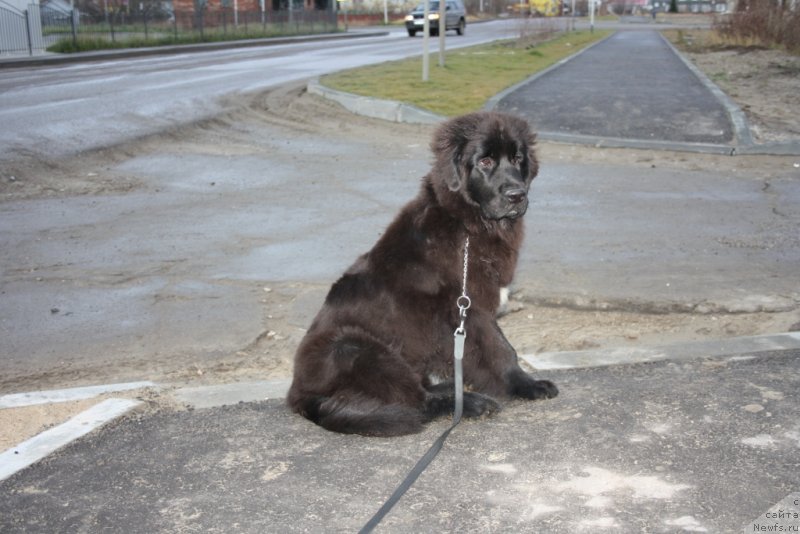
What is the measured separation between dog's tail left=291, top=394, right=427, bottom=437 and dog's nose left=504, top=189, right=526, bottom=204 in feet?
3.81

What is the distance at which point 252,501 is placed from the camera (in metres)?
3.63

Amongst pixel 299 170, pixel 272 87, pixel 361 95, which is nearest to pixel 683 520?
pixel 299 170

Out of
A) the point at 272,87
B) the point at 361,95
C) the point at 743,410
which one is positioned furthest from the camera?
the point at 272,87

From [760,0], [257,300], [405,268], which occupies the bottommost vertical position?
[257,300]

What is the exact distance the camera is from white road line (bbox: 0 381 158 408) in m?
4.81

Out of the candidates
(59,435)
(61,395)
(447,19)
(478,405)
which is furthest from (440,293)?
(447,19)

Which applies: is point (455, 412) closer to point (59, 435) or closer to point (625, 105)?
point (59, 435)

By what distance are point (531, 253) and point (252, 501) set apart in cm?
462

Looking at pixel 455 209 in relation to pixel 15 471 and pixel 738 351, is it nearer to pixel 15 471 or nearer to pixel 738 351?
pixel 738 351

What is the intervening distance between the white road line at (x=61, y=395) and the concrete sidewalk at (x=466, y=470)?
0.58 m

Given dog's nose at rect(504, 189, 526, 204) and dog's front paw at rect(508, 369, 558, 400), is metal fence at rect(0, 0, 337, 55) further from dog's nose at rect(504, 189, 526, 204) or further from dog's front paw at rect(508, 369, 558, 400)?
dog's front paw at rect(508, 369, 558, 400)

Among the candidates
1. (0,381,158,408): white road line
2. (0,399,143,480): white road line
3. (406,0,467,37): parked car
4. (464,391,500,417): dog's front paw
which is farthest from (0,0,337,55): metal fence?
(464,391,500,417): dog's front paw

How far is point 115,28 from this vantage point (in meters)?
39.3

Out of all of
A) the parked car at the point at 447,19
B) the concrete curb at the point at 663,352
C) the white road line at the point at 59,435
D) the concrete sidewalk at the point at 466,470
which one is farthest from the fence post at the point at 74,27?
the concrete sidewalk at the point at 466,470
